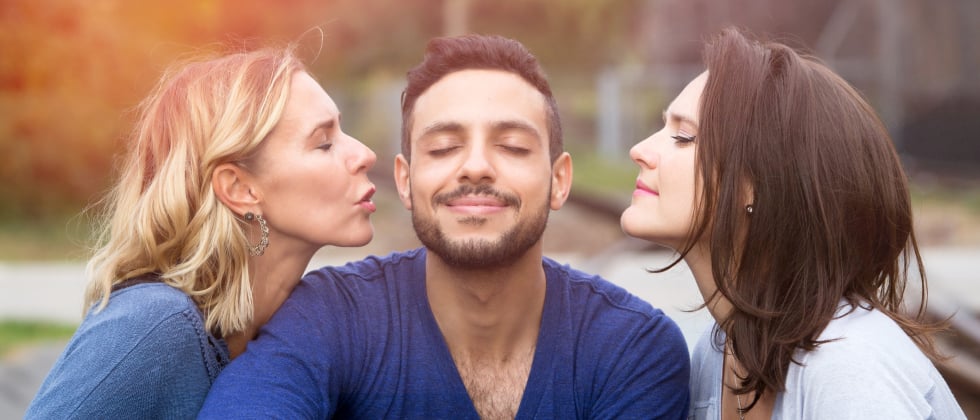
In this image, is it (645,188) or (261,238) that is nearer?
(645,188)

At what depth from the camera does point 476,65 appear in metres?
4.03

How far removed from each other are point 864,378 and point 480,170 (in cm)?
133

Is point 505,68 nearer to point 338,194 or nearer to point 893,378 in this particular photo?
point 338,194

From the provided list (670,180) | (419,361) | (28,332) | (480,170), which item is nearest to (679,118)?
(670,180)

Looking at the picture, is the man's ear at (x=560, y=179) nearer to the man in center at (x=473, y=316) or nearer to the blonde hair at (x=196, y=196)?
the man in center at (x=473, y=316)

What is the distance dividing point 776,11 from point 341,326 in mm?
27454

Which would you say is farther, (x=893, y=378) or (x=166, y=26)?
(x=166, y=26)

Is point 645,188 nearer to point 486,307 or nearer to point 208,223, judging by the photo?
point 486,307

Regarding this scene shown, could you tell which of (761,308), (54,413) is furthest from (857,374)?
(54,413)

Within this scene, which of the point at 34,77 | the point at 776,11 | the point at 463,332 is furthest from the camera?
the point at 776,11

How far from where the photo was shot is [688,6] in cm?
3067

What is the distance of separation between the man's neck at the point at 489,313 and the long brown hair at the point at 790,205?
645 millimetres

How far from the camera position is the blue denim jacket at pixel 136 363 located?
10.4 feet

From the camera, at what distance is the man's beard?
3635mm
